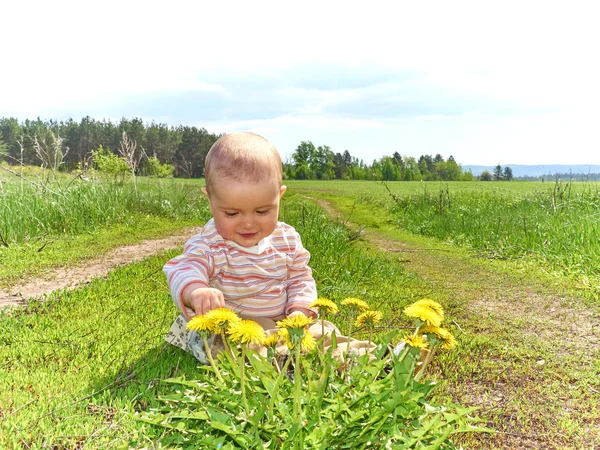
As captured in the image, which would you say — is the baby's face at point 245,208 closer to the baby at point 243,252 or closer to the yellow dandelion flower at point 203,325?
the baby at point 243,252

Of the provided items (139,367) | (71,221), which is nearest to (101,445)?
(139,367)

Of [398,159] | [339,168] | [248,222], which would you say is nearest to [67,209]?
[248,222]

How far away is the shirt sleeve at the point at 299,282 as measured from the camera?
10.1 ft

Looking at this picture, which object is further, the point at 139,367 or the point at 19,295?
the point at 19,295

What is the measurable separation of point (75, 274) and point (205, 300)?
4.08 m

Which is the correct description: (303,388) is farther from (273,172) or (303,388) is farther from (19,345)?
(19,345)

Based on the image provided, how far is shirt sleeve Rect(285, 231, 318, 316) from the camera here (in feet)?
10.1

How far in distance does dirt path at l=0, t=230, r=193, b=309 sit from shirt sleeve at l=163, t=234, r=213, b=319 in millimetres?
2664

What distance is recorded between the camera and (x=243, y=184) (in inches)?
101

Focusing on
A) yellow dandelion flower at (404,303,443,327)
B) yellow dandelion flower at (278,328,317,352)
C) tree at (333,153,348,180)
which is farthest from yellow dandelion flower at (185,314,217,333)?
tree at (333,153,348,180)

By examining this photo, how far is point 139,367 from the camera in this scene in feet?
9.44

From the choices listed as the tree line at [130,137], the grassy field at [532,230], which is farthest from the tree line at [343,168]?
the grassy field at [532,230]

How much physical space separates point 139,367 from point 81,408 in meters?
0.46

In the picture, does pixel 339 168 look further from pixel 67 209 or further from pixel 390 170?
pixel 67 209
